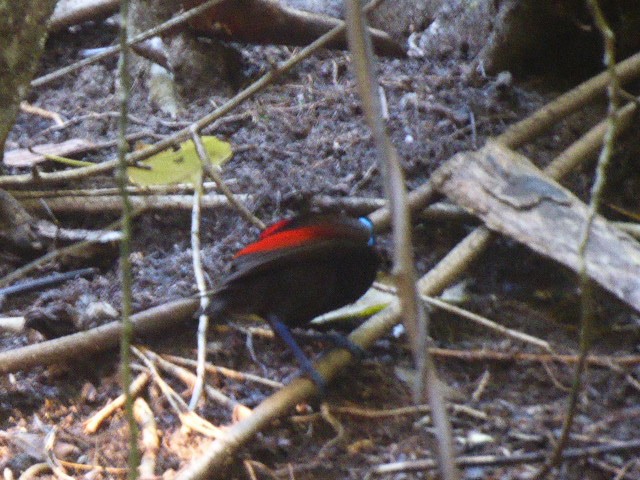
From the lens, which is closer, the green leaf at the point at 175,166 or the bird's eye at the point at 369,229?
the bird's eye at the point at 369,229

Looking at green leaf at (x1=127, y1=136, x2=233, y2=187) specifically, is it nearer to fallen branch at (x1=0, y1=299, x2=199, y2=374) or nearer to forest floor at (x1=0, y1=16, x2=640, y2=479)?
forest floor at (x1=0, y1=16, x2=640, y2=479)

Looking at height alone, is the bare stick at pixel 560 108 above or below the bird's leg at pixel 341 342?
above

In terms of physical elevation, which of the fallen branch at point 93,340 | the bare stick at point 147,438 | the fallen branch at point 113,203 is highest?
the fallen branch at point 113,203

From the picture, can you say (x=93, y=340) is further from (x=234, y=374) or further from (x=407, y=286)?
(x=407, y=286)

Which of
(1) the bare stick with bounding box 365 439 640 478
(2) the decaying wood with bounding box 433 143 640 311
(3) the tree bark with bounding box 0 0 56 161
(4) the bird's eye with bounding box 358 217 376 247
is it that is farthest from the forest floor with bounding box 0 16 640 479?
(3) the tree bark with bounding box 0 0 56 161

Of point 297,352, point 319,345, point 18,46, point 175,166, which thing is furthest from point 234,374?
point 18,46

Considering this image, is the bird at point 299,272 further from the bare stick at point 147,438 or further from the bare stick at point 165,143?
the bare stick at point 165,143

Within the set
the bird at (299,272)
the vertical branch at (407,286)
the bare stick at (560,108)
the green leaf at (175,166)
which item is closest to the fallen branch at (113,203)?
the green leaf at (175,166)
